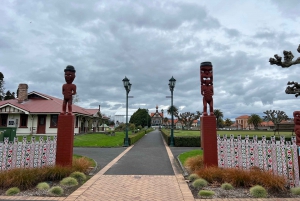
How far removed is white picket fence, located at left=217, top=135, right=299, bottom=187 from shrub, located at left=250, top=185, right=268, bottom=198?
111 cm

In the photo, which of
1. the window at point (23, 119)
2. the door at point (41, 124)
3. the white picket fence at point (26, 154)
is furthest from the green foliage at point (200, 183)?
the window at point (23, 119)

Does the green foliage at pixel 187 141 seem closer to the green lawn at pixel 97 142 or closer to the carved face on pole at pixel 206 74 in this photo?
the green lawn at pixel 97 142

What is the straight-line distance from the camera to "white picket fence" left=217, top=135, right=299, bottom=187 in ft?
20.2

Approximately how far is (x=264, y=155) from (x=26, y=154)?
24.4 ft

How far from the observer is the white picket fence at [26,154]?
23.2 feet

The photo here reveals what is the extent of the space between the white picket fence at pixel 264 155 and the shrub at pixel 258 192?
1111 millimetres

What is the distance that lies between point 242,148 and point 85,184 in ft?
16.3

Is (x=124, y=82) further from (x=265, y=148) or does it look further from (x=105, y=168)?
(x=265, y=148)

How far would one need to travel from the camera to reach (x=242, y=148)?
7.20 metres

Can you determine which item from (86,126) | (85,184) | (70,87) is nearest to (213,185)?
(85,184)

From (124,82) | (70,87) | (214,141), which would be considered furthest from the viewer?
(124,82)

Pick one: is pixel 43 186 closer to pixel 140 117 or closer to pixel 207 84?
pixel 207 84

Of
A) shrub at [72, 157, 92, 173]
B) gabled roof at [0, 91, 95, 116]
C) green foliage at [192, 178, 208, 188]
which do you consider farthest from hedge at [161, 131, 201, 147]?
gabled roof at [0, 91, 95, 116]

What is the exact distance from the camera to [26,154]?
730 cm
